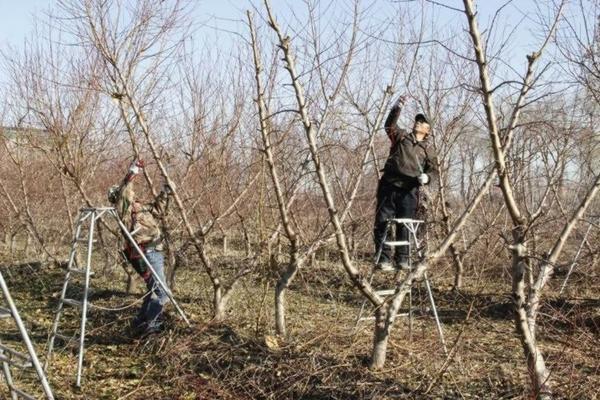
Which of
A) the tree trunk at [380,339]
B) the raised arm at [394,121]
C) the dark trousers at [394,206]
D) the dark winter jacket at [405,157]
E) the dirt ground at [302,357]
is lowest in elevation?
the dirt ground at [302,357]

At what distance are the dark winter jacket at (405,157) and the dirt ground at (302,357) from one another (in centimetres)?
129

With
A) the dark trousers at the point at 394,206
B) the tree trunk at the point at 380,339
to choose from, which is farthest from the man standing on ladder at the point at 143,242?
the tree trunk at the point at 380,339

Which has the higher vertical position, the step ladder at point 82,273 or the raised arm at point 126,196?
the raised arm at point 126,196

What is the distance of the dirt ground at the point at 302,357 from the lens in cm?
439

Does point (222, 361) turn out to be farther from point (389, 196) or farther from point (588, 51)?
point (588, 51)

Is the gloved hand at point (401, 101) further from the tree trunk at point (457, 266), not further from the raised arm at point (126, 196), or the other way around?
the tree trunk at point (457, 266)

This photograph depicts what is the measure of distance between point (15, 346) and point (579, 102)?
723 centimetres

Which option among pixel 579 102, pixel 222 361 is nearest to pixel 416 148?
pixel 222 361

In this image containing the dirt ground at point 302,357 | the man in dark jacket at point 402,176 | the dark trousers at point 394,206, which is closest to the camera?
the dirt ground at point 302,357

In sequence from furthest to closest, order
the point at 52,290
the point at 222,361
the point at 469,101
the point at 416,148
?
1. the point at 52,290
2. the point at 469,101
3. the point at 416,148
4. the point at 222,361

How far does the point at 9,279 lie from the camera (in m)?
9.97

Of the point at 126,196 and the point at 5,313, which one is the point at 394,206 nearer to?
the point at 126,196

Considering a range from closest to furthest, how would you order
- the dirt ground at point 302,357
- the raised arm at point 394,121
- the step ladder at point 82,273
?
the dirt ground at point 302,357, the step ladder at point 82,273, the raised arm at point 394,121

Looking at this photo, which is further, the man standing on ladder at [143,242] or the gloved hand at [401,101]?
the man standing on ladder at [143,242]
